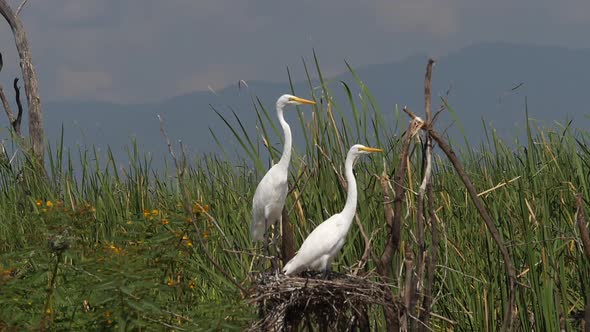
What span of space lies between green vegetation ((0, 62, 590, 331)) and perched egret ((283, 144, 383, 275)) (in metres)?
0.16

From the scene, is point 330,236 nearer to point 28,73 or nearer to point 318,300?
point 318,300

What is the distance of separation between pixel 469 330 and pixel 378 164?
1.24 m

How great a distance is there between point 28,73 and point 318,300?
8.72 meters

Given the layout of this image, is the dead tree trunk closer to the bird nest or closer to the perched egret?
the perched egret

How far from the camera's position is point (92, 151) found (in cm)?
911

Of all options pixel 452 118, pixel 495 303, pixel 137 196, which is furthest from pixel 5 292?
pixel 137 196

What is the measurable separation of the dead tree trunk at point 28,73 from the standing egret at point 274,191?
7022 millimetres

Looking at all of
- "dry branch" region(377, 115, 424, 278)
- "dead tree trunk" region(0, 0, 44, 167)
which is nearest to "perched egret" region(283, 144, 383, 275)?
"dry branch" region(377, 115, 424, 278)

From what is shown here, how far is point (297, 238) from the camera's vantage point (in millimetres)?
6285

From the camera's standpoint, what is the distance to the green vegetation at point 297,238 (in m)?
4.62

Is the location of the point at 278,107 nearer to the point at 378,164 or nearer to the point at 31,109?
the point at 378,164

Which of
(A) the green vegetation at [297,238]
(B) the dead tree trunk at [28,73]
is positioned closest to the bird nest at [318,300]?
(A) the green vegetation at [297,238]

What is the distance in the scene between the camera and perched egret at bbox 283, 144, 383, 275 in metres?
4.96

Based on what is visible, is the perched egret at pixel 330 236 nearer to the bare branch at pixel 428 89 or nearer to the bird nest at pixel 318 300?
the bird nest at pixel 318 300
